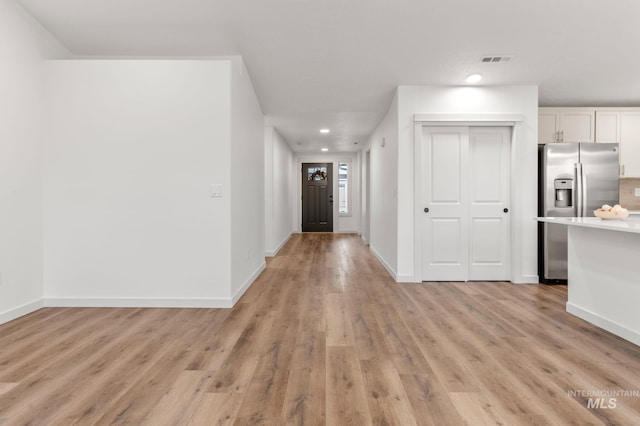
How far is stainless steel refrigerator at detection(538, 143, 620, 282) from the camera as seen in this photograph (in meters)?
4.08

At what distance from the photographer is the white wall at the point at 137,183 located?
3191mm

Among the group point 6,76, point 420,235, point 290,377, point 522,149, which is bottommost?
point 290,377

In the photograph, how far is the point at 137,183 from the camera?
126 inches

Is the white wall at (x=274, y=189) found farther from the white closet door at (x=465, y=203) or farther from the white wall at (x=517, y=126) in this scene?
the white closet door at (x=465, y=203)

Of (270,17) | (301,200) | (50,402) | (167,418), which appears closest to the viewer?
(167,418)

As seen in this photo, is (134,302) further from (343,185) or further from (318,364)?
(343,185)

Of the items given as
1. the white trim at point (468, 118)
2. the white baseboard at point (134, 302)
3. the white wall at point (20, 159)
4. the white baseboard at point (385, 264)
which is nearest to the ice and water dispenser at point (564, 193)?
the white trim at point (468, 118)

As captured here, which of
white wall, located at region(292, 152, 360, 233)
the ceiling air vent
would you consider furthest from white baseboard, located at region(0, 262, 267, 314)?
white wall, located at region(292, 152, 360, 233)

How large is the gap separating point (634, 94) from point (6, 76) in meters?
7.11

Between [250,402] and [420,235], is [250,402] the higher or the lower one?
the lower one

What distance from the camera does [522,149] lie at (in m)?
4.15

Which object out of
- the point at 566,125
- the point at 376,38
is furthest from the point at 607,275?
the point at 376,38

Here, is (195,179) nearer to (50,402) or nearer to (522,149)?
(50,402)

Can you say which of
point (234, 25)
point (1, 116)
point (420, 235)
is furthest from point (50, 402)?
point (420, 235)
